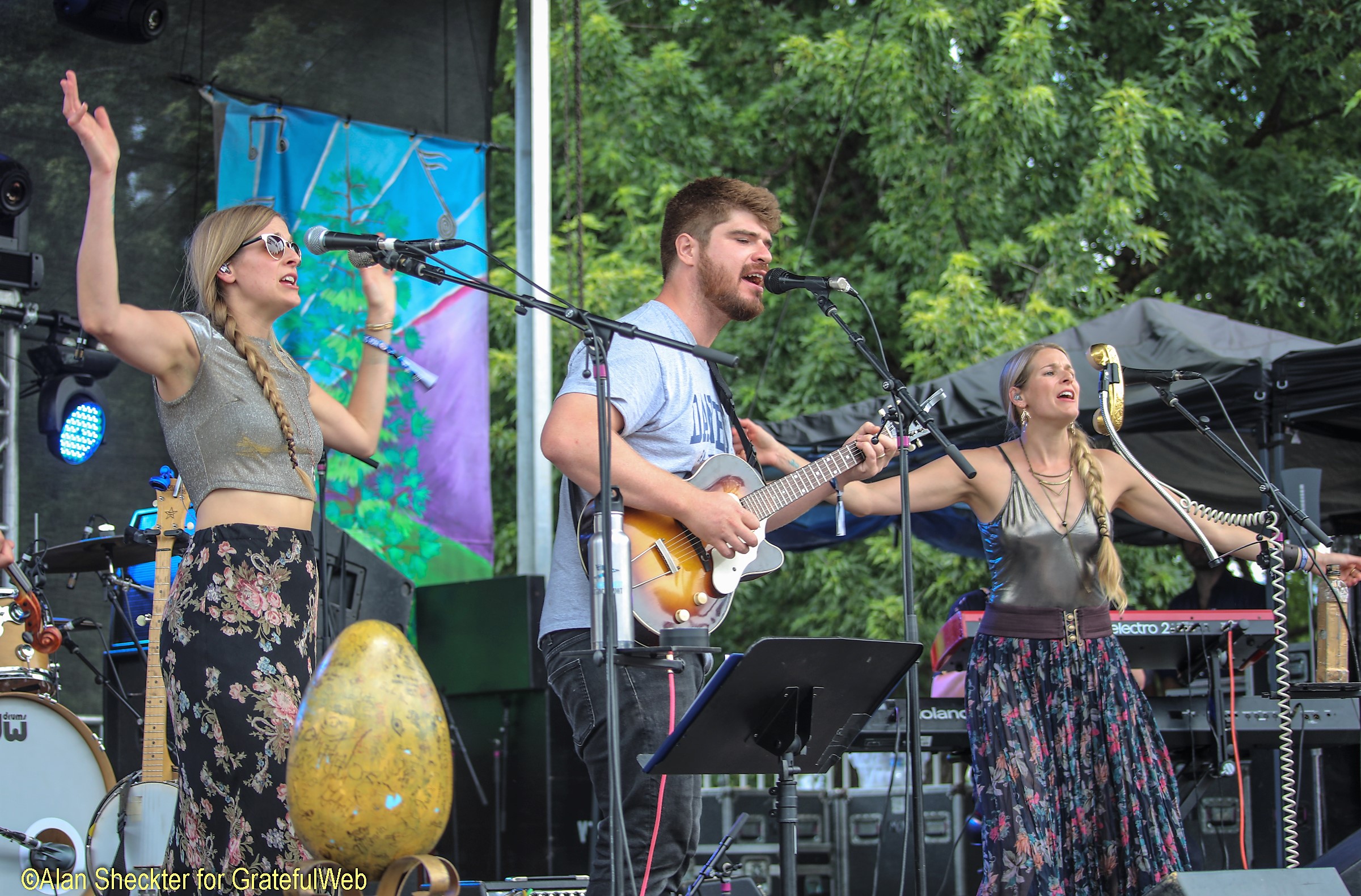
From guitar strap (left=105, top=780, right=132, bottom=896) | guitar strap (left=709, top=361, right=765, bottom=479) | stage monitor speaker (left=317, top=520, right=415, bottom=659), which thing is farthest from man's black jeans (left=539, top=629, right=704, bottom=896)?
stage monitor speaker (left=317, top=520, right=415, bottom=659)

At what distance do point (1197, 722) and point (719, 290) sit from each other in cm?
288

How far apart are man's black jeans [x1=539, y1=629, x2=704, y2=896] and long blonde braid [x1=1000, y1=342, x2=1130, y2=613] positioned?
1.65m

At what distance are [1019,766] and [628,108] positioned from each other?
28.7 ft

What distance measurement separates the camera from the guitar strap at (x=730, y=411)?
350cm

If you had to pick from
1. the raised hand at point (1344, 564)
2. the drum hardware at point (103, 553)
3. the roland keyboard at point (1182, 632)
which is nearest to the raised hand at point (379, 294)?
the drum hardware at point (103, 553)

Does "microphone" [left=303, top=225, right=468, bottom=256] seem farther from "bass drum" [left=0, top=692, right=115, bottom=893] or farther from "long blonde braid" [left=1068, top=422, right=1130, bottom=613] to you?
"bass drum" [left=0, top=692, right=115, bottom=893]

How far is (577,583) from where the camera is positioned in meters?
3.11

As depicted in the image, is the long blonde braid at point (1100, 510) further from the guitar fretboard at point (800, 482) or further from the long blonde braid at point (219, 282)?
the long blonde braid at point (219, 282)

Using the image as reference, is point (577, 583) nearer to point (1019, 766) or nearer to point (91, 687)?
point (1019, 766)

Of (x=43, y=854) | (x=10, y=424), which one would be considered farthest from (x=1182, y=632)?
(x=10, y=424)

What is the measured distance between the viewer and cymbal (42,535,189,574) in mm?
4848

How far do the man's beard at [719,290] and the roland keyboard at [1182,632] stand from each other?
189 cm

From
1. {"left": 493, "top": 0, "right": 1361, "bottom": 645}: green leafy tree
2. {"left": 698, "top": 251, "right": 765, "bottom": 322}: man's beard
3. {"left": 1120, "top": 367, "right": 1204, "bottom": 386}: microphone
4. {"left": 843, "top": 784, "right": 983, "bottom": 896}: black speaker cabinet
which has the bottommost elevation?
{"left": 843, "top": 784, "right": 983, "bottom": 896}: black speaker cabinet

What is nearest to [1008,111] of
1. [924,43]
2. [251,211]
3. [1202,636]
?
[924,43]
